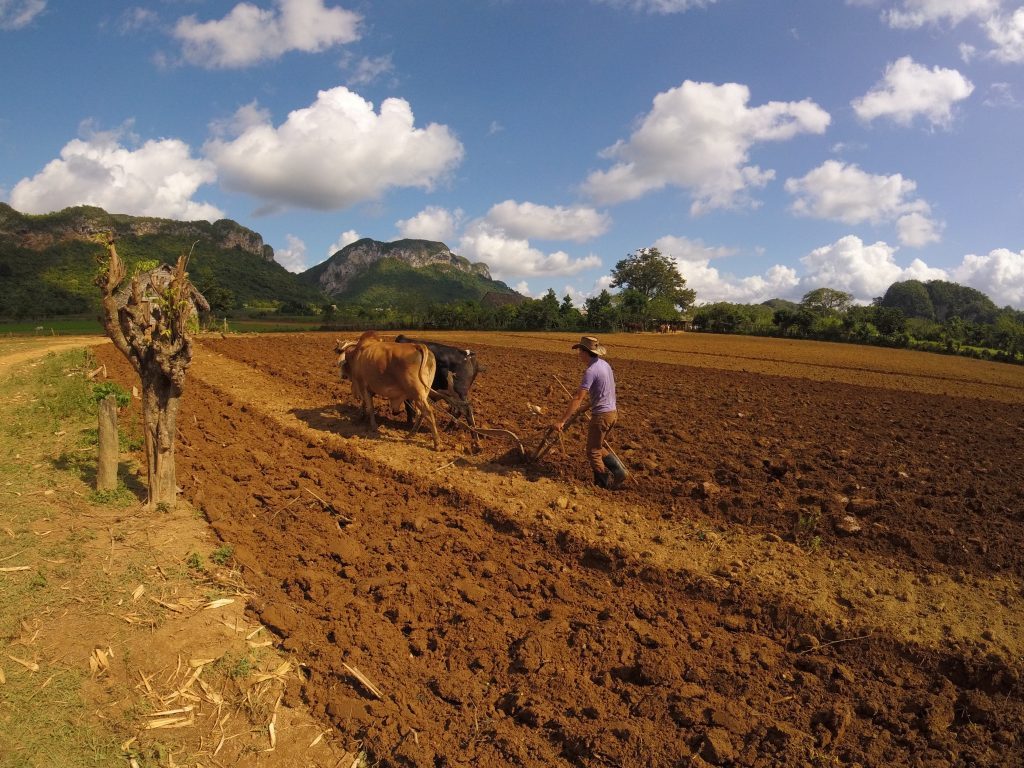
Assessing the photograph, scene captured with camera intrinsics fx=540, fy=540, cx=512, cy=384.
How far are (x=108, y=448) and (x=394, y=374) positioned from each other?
164 inches

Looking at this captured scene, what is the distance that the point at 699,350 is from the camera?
3719 centimetres

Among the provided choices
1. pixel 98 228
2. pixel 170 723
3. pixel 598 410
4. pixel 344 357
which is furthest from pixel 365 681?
pixel 98 228

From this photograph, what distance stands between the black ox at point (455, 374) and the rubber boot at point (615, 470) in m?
3.10

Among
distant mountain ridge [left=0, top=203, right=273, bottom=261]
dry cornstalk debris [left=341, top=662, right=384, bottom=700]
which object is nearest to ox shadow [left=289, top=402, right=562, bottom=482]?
dry cornstalk debris [left=341, top=662, right=384, bottom=700]

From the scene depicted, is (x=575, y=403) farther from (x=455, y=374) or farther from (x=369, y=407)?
(x=369, y=407)

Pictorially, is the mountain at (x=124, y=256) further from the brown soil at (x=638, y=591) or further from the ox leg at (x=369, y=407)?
the brown soil at (x=638, y=591)

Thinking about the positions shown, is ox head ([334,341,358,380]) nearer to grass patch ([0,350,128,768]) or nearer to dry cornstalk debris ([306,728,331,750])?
grass patch ([0,350,128,768])

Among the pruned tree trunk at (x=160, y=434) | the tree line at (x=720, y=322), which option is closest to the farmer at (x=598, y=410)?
the pruned tree trunk at (x=160, y=434)

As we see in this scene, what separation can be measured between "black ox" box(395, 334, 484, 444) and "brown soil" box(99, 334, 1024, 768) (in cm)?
70

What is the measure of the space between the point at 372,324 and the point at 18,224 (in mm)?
69919

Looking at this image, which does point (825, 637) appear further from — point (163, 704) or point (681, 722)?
point (163, 704)

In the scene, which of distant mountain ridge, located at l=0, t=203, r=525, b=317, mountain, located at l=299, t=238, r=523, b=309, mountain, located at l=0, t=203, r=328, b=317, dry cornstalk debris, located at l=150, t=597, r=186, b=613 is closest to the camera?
dry cornstalk debris, located at l=150, t=597, r=186, b=613

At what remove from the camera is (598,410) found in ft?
23.0

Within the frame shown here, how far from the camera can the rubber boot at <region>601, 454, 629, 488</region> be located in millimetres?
7152
